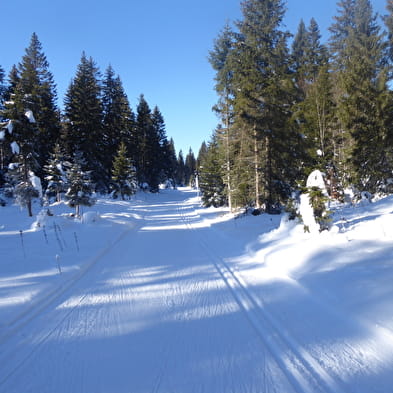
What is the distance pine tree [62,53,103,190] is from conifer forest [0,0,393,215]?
15 centimetres

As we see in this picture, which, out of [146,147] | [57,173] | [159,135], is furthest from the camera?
[159,135]

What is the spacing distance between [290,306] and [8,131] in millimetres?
24261

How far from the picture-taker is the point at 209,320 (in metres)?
3.89

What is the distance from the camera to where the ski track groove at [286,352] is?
8.29 feet

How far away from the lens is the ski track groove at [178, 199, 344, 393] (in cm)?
253

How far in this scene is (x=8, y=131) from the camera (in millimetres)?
19844

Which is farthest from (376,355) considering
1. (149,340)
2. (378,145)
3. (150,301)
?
(378,145)

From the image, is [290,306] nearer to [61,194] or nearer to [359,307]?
[359,307]

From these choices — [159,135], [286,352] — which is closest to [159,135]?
[159,135]

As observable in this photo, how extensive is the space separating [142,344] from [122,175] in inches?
1263

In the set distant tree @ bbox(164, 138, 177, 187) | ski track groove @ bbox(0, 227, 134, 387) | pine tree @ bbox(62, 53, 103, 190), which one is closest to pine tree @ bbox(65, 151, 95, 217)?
pine tree @ bbox(62, 53, 103, 190)

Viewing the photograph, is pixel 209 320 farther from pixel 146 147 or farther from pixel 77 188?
pixel 146 147

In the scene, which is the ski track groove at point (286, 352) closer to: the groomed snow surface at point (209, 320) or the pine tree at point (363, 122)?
the groomed snow surface at point (209, 320)

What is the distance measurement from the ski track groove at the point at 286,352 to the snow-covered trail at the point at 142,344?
84 millimetres
